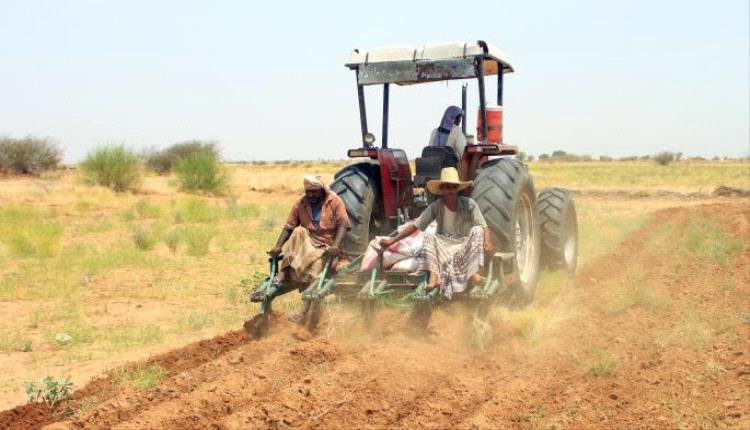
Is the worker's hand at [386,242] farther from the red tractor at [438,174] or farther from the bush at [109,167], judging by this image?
the bush at [109,167]

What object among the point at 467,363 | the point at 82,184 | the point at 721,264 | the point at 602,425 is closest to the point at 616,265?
the point at 721,264

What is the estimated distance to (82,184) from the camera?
3042 cm

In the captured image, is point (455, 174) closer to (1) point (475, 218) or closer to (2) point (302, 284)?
(1) point (475, 218)

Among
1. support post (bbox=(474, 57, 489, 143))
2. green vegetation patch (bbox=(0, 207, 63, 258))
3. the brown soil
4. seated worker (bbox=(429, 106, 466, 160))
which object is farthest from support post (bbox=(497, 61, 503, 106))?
green vegetation patch (bbox=(0, 207, 63, 258))

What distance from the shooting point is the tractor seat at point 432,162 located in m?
8.20

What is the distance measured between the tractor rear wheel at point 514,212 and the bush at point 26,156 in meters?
33.2

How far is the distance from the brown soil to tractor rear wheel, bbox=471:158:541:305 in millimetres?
574

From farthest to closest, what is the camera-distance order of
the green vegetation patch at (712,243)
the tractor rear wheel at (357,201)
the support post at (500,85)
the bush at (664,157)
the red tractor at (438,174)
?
the bush at (664,157) < the green vegetation patch at (712,243) < the support post at (500,85) < the tractor rear wheel at (357,201) < the red tractor at (438,174)

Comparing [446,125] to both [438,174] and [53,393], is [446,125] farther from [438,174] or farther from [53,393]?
[53,393]

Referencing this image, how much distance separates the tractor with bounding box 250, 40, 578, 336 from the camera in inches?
287

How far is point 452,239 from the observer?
7.57 m

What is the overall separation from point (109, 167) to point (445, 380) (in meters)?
26.2

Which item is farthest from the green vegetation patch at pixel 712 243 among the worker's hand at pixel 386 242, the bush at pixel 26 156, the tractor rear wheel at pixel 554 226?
the bush at pixel 26 156

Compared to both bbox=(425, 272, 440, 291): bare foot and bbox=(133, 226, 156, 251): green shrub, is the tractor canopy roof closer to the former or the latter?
bbox=(425, 272, 440, 291): bare foot
